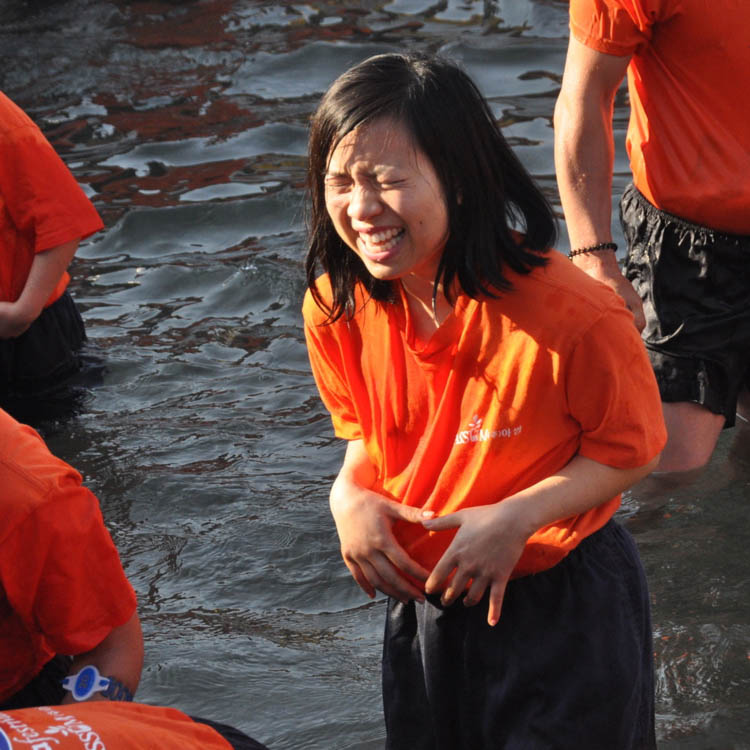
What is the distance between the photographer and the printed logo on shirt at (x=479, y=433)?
224 centimetres

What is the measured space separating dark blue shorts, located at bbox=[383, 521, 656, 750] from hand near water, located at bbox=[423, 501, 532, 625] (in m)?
0.14

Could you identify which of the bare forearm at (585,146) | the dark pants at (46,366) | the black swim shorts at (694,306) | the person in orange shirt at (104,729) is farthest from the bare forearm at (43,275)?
the person in orange shirt at (104,729)

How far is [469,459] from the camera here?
2.28 metres

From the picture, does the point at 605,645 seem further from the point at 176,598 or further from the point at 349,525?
the point at 176,598

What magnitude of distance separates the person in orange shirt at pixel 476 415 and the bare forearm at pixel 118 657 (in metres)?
0.41

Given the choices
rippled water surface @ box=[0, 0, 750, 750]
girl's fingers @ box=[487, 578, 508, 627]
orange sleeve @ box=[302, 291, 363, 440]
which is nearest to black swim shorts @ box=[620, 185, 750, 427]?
rippled water surface @ box=[0, 0, 750, 750]

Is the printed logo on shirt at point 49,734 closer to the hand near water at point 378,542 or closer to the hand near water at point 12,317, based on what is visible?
the hand near water at point 378,542

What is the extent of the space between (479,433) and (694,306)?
1.33 metres

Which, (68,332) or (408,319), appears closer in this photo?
(408,319)

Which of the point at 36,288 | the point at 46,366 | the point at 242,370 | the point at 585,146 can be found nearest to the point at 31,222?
the point at 36,288

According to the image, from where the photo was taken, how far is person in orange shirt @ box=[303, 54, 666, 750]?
2148 millimetres

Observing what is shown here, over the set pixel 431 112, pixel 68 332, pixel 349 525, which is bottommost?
pixel 68 332

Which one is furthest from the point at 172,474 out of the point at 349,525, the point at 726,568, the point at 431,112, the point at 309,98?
the point at 309,98

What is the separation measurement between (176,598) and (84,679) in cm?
166
